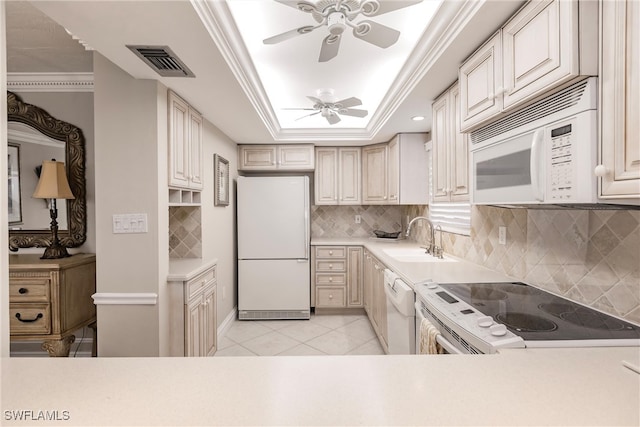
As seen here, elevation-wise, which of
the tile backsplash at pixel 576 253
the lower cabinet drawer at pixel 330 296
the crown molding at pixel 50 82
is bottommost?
the lower cabinet drawer at pixel 330 296

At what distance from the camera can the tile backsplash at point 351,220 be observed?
4598mm

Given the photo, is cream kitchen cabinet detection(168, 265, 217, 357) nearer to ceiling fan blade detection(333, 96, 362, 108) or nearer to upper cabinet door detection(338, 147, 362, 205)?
ceiling fan blade detection(333, 96, 362, 108)

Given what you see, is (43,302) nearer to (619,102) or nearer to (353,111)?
(353,111)

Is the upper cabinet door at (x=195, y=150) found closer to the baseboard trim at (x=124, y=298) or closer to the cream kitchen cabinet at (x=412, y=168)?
the baseboard trim at (x=124, y=298)

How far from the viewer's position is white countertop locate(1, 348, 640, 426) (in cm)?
59

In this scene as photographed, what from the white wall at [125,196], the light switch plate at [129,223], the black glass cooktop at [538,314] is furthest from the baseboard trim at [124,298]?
the black glass cooktop at [538,314]

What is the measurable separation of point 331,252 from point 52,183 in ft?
9.41

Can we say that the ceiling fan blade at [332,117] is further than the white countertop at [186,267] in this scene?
Yes

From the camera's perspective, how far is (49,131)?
2.57m

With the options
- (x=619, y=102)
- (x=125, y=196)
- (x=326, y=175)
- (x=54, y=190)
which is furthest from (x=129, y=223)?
(x=326, y=175)

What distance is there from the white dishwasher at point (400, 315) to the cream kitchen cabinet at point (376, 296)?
470 millimetres

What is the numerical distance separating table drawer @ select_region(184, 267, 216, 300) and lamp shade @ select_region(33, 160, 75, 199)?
1196 mm

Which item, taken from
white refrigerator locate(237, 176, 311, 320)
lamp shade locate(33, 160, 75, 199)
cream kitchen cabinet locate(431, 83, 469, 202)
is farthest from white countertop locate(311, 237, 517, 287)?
lamp shade locate(33, 160, 75, 199)

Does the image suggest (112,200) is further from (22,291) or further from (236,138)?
(236,138)
